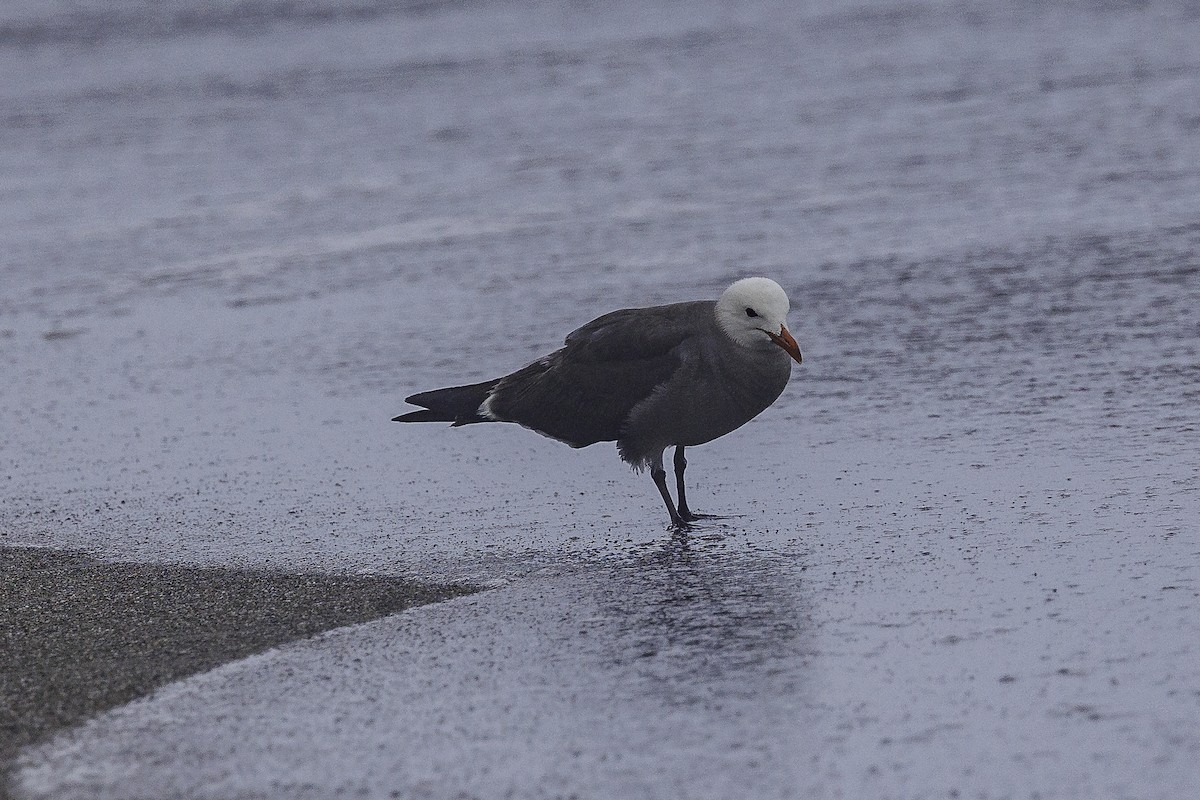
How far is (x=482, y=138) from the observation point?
18969mm

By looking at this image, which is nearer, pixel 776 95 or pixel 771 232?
pixel 771 232

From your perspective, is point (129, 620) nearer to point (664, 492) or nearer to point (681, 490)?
point (664, 492)

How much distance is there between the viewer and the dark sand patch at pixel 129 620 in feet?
16.5

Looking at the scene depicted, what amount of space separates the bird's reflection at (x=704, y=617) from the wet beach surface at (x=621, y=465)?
0.02 meters

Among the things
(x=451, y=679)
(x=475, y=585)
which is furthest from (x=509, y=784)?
(x=475, y=585)

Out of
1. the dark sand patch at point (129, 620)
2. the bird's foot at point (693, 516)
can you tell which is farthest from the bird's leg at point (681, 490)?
the dark sand patch at point (129, 620)

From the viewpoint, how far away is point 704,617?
225 inches

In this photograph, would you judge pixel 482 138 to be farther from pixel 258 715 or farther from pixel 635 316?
pixel 258 715

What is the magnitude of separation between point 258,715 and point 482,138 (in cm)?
1453

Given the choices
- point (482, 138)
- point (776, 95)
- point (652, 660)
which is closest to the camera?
point (652, 660)

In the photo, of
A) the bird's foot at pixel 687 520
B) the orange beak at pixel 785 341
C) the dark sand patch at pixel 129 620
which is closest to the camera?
the dark sand patch at pixel 129 620

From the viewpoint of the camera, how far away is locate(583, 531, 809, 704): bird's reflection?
5109 mm

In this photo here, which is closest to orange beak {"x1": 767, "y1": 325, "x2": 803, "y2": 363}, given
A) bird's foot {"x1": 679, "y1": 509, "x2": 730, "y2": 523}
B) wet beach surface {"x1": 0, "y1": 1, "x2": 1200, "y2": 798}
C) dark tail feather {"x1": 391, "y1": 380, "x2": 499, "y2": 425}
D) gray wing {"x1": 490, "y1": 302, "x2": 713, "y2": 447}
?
gray wing {"x1": 490, "y1": 302, "x2": 713, "y2": 447}

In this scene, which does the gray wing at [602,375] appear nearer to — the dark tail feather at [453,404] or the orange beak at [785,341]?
the dark tail feather at [453,404]
